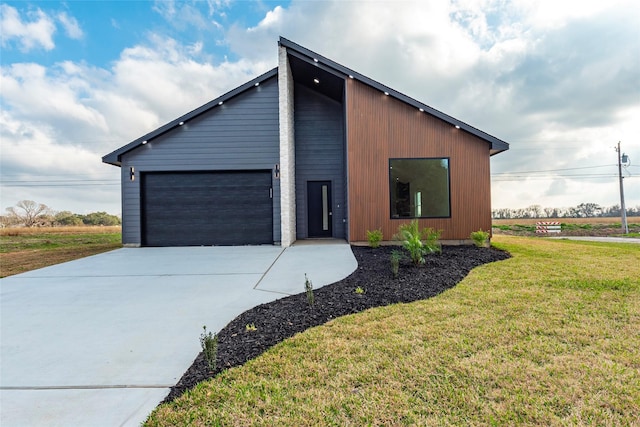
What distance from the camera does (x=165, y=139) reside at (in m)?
9.29

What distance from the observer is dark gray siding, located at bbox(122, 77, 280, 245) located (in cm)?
930

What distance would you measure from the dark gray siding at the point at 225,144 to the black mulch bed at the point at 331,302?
16.1 feet

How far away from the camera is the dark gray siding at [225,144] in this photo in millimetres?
9305

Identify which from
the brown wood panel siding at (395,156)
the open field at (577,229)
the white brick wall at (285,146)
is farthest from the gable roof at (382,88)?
the open field at (577,229)

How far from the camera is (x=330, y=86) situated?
9336 millimetres

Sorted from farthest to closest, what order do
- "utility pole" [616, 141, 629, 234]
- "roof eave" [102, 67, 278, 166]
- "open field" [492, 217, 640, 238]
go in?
"utility pole" [616, 141, 629, 234], "open field" [492, 217, 640, 238], "roof eave" [102, 67, 278, 166]

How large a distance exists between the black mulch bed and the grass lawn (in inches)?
6.5

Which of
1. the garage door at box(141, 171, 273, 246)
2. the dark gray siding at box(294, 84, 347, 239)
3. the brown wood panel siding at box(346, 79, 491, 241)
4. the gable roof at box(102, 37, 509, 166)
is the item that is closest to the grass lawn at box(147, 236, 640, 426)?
the brown wood panel siding at box(346, 79, 491, 241)

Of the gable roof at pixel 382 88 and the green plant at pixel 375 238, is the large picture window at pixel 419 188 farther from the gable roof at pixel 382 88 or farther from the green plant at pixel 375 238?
the gable roof at pixel 382 88

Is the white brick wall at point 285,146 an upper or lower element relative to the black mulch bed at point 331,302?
upper

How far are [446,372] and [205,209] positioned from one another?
8.66m

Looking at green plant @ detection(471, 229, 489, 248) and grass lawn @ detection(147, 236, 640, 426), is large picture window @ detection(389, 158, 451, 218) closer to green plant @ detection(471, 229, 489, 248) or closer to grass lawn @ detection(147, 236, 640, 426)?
green plant @ detection(471, 229, 489, 248)

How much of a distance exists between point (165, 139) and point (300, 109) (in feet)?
14.4

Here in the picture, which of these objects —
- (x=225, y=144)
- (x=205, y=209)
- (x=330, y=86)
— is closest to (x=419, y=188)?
(x=330, y=86)
